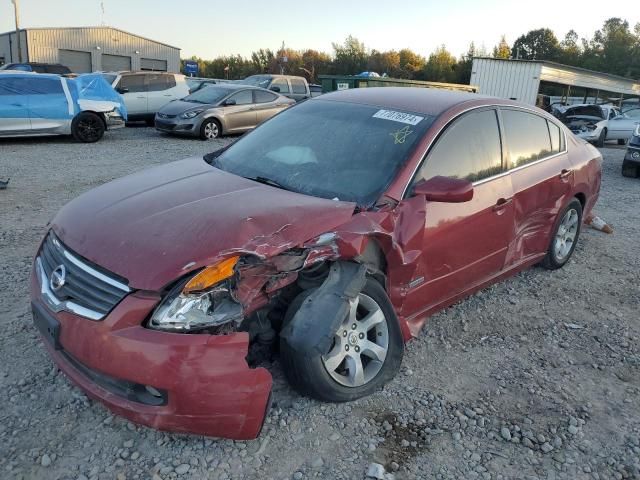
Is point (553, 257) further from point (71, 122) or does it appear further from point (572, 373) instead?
point (71, 122)

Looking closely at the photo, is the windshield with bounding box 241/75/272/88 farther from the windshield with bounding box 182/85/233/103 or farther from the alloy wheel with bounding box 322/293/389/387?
the alloy wheel with bounding box 322/293/389/387

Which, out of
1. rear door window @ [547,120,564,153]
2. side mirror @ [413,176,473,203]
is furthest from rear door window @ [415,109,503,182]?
rear door window @ [547,120,564,153]

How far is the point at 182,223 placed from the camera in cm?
264

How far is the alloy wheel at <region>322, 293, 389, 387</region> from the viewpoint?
2797 mm

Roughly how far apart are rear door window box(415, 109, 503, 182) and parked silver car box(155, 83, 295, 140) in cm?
1022

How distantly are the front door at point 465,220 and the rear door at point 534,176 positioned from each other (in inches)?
6.0

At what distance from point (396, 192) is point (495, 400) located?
4.27ft

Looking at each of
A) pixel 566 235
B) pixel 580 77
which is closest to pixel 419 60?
pixel 580 77

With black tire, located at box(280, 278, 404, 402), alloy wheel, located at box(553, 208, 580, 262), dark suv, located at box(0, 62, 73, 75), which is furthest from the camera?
dark suv, located at box(0, 62, 73, 75)

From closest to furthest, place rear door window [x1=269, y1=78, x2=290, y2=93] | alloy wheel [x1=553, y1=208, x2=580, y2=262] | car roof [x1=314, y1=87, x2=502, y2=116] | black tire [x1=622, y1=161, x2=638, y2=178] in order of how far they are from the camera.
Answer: car roof [x1=314, y1=87, x2=502, y2=116]
alloy wheel [x1=553, y1=208, x2=580, y2=262]
black tire [x1=622, y1=161, x2=638, y2=178]
rear door window [x1=269, y1=78, x2=290, y2=93]

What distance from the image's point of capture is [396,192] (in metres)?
3.08

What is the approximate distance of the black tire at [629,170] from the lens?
35.8ft

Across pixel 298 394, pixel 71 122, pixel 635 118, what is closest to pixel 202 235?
pixel 298 394

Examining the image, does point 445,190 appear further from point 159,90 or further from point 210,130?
point 159,90
